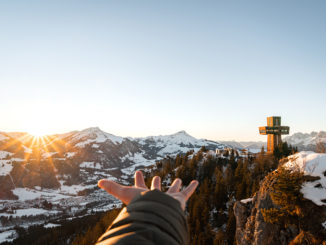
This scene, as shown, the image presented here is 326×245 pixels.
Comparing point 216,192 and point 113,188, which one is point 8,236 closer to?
point 216,192

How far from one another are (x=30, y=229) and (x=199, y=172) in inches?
5451

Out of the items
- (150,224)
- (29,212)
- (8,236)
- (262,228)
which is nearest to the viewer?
(150,224)

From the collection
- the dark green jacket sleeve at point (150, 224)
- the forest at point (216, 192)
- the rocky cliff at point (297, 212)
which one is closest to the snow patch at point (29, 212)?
the forest at point (216, 192)

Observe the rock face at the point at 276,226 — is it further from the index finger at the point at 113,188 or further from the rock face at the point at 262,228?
the index finger at the point at 113,188

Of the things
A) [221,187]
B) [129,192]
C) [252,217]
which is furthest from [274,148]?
[129,192]

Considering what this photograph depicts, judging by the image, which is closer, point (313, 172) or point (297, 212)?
point (297, 212)

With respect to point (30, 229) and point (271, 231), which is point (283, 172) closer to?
point (271, 231)

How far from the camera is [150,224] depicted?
1.98 meters

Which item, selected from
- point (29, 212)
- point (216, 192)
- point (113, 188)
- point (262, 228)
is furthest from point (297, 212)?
point (29, 212)

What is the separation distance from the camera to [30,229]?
14162 centimetres

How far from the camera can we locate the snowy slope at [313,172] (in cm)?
1458

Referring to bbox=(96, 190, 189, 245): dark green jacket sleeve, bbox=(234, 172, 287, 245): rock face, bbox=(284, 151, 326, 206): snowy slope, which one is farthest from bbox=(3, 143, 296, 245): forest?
bbox=(96, 190, 189, 245): dark green jacket sleeve

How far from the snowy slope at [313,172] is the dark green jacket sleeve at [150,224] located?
17.2m

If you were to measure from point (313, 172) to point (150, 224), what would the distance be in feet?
60.7
